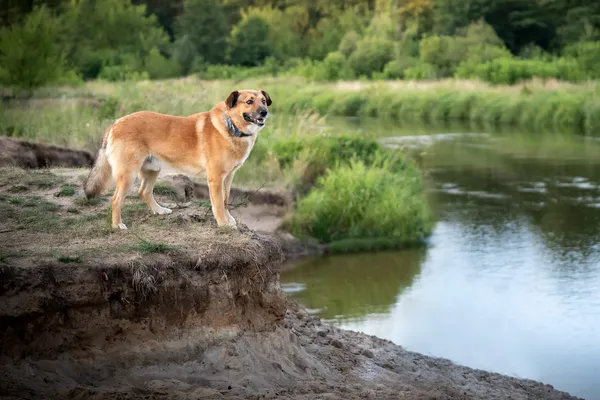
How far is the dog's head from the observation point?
28.5ft

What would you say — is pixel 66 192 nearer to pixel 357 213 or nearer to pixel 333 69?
pixel 357 213

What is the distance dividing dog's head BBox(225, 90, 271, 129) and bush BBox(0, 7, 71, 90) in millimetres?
19494

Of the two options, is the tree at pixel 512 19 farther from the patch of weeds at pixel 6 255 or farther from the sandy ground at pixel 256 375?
the patch of weeds at pixel 6 255

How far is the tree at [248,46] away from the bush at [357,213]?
52.0 meters

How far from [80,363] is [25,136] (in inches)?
489

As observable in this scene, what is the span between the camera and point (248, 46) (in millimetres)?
70875

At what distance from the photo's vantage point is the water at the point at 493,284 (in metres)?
12.3

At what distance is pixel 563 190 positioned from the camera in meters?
23.2

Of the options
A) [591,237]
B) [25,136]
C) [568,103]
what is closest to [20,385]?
[25,136]

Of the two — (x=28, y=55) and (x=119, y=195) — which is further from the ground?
(x=119, y=195)

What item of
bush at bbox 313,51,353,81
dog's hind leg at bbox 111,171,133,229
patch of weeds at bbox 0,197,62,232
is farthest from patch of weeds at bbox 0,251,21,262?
bush at bbox 313,51,353,81

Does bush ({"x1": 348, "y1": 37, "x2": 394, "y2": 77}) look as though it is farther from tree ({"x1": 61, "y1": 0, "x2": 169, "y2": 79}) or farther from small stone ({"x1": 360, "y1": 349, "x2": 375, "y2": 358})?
small stone ({"x1": 360, "y1": 349, "x2": 375, "y2": 358})

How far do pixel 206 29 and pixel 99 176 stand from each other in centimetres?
6321

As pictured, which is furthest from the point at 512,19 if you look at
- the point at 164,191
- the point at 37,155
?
the point at 164,191
